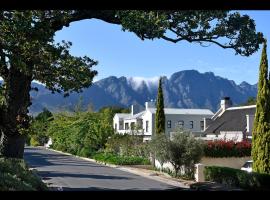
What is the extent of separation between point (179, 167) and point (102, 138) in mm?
28062

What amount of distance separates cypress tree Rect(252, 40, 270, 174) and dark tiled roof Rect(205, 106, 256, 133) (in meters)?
16.1

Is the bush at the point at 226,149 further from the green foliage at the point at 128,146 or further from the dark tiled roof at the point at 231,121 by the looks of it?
the green foliage at the point at 128,146

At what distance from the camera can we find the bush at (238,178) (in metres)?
22.6

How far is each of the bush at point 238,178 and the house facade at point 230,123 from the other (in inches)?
457

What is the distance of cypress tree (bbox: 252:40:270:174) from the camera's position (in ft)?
82.5

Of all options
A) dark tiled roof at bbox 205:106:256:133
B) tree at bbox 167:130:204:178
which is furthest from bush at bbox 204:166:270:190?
dark tiled roof at bbox 205:106:256:133

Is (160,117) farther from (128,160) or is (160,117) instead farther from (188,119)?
(188,119)

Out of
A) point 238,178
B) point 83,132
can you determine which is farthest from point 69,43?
point 83,132

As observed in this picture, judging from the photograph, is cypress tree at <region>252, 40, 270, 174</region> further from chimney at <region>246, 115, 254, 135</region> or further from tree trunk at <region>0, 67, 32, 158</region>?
chimney at <region>246, 115, 254, 135</region>

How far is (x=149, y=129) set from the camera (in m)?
63.6
